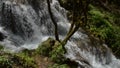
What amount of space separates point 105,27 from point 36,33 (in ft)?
11.2

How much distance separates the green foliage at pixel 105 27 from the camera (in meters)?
12.3

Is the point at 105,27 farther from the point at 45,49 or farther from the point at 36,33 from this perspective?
the point at 45,49

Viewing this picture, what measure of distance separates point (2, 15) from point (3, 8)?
0.82 feet

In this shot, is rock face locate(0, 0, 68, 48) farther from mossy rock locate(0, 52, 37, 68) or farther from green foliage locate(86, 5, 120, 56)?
mossy rock locate(0, 52, 37, 68)

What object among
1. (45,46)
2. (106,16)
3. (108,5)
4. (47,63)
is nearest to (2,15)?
(45,46)

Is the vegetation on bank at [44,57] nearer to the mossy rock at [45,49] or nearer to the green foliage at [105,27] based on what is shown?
the mossy rock at [45,49]

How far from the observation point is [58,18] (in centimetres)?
1254

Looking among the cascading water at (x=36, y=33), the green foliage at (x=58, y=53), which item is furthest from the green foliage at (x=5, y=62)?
the cascading water at (x=36, y=33)

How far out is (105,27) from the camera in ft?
42.7

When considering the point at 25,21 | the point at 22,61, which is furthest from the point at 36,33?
the point at 22,61

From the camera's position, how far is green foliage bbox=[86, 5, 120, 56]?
1228 cm

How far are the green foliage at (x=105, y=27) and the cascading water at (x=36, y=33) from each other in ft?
2.69

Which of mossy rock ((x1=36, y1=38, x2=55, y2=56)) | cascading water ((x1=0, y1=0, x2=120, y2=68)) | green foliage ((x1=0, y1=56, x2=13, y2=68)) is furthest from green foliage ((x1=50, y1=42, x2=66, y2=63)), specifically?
green foliage ((x1=0, y1=56, x2=13, y2=68))

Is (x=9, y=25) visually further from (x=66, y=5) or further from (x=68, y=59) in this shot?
(x=66, y=5)
